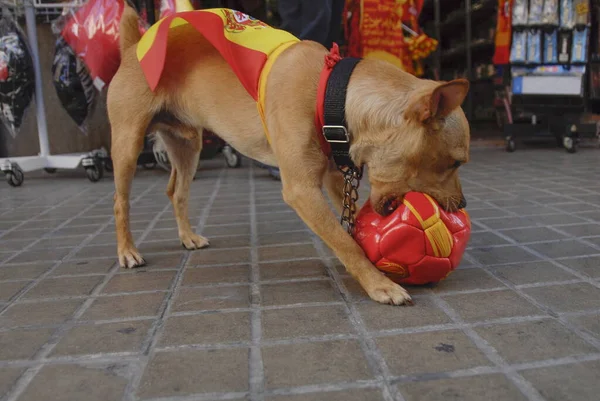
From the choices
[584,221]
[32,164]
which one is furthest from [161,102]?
[32,164]

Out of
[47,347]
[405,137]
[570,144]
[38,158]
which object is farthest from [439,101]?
[570,144]

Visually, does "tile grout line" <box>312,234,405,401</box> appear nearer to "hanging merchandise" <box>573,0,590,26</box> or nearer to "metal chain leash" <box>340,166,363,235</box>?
"metal chain leash" <box>340,166,363,235</box>

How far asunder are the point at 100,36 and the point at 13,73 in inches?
53.9

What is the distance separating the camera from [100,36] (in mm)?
4734

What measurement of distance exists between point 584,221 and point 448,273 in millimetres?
1486

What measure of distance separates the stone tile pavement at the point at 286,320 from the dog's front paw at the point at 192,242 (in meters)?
0.06

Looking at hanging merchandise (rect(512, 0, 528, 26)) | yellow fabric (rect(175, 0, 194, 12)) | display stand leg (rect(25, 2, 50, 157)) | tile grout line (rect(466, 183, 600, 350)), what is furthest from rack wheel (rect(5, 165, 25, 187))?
hanging merchandise (rect(512, 0, 528, 26))

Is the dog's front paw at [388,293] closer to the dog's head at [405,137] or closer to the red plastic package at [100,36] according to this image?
the dog's head at [405,137]

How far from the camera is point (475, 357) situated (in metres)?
1.57

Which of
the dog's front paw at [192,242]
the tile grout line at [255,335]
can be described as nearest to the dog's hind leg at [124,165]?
the dog's front paw at [192,242]

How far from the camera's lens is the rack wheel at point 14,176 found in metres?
5.68

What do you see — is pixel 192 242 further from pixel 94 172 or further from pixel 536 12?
pixel 536 12

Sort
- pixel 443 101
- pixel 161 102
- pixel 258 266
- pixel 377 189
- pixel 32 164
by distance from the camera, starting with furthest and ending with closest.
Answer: pixel 32 164
pixel 161 102
pixel 258 266
pixel 377 189
pixel 443 101

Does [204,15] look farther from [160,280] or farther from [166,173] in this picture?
[166,173]
